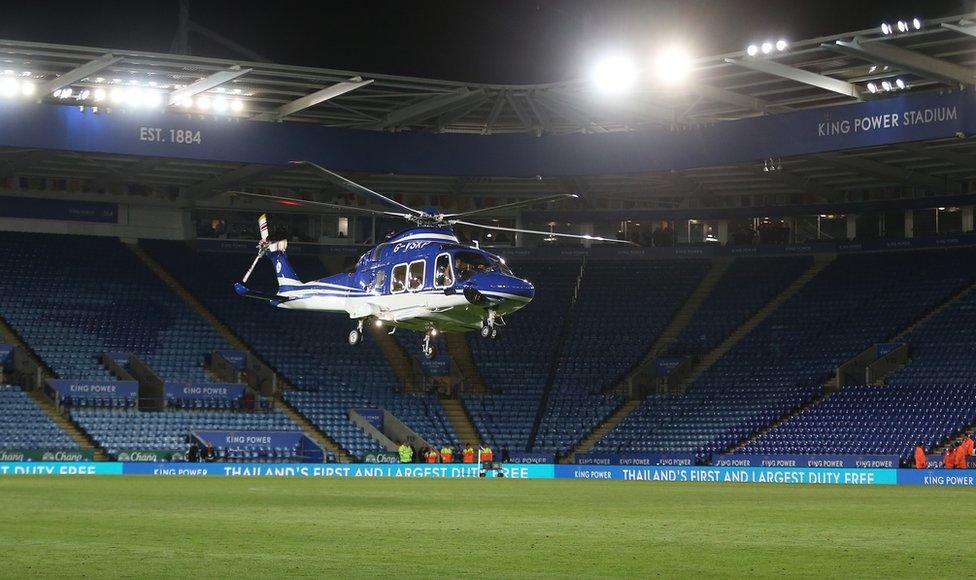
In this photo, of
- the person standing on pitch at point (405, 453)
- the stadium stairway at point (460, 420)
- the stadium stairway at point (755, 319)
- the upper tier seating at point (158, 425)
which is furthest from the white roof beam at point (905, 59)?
the upper tier seating at point (158, 425)

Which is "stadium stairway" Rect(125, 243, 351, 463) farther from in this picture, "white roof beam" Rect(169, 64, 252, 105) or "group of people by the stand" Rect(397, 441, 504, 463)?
"white roof beam" Rect(169, 64, 252, 105)

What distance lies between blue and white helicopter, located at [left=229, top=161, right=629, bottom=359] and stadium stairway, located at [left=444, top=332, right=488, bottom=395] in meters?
22.5

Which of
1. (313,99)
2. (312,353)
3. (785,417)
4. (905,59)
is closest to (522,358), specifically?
(312,353)

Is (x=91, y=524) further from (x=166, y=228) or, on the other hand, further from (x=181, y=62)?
(x=166, y=228)

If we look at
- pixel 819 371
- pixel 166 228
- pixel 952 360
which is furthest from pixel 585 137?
pixel 166 228

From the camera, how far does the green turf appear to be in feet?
46.3

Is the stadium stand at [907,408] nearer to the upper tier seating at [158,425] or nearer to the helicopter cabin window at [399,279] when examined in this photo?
the upper tier seating at [158,425]

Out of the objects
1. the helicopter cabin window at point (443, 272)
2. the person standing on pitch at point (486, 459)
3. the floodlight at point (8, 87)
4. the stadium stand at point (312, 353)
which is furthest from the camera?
the stadium stand at point (312, 353)

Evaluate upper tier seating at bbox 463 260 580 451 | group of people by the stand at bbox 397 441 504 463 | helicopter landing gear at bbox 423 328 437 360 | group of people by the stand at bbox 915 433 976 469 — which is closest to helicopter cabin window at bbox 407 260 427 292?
helicopter landing gear at bbox 423 328 437 360

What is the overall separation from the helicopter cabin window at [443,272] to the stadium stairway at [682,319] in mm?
27181

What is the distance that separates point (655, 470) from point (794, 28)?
17.8 m

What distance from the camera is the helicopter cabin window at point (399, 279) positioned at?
112 ft

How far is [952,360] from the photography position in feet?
172

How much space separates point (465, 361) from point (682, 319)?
34.4 feet
